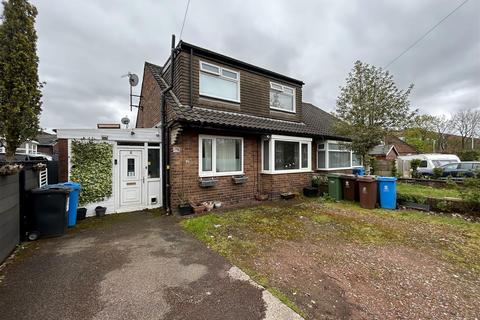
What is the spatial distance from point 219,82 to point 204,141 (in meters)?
2.93

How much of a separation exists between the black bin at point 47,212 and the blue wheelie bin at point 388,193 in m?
9.76

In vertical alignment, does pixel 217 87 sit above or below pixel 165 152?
above

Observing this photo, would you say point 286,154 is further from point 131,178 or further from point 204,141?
point 131,178

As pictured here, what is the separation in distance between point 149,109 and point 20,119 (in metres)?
5.88

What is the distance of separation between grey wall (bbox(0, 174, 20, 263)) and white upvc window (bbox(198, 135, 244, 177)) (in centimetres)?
451

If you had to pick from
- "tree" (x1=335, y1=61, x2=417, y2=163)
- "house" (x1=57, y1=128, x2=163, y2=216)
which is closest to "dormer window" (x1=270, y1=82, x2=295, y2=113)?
"tree" (x1=335, y1=61, x2=417, y2=163)

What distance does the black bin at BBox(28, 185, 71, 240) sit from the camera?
182 inches

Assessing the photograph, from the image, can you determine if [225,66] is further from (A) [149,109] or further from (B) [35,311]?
(B) [35,311]

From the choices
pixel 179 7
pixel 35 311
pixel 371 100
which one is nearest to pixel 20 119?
pixel 35 311

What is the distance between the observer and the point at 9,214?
3770mm

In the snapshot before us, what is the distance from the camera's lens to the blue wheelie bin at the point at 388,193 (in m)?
7.38

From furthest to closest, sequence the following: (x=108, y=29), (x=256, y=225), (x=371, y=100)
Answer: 1. (x=371, y=100)
2. (x=108, y=29)
3. (x=256, y=225)

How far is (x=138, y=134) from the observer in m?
7.21

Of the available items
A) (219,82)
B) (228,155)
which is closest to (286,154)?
(228,155)
